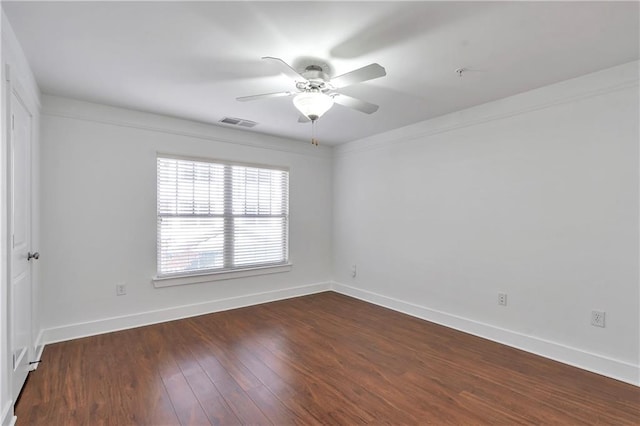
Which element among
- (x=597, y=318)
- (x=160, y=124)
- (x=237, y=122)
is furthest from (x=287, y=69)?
(x=597, y=318)

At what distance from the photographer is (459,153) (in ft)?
11.9

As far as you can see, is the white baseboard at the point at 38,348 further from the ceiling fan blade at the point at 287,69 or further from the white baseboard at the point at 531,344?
the white baseboard at the point at 531,344

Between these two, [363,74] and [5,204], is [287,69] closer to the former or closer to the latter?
[363,74]

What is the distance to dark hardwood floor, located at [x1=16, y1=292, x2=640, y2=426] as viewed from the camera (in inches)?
79.7

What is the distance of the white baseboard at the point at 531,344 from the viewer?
2493 mm

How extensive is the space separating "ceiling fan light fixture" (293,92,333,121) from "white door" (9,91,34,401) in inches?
72.8

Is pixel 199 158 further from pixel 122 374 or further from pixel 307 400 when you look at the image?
pixel 307 400

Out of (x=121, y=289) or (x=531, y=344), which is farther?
(x=121, y=289)

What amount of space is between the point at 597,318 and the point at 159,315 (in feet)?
14.3

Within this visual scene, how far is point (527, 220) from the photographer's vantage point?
306 centimetres

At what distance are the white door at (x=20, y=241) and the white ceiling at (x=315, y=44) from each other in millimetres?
564

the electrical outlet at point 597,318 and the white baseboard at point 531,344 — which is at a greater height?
the electrical outlet at point 597,318

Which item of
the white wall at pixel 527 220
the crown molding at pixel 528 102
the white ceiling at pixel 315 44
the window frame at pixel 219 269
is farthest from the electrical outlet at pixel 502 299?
the window frame at pixel 219 269

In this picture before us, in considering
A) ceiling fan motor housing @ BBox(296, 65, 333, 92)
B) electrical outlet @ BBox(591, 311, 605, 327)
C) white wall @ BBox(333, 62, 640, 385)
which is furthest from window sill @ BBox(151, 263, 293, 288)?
electrical outlet @ BBox(591, 311, 605, 327)
